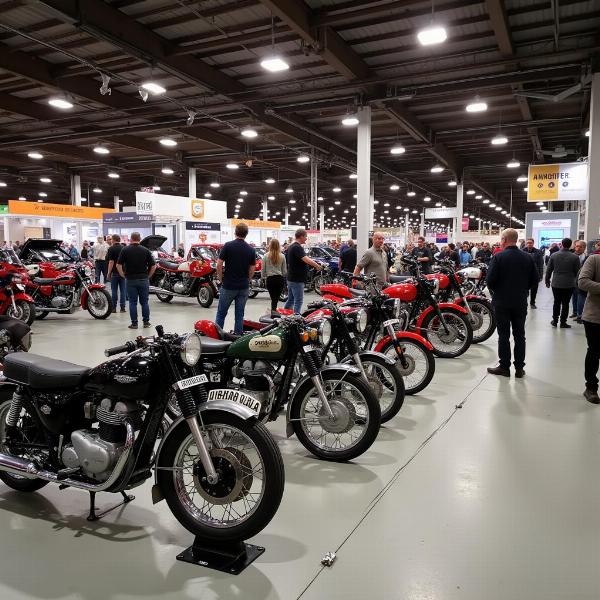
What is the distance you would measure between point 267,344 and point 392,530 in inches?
48.9

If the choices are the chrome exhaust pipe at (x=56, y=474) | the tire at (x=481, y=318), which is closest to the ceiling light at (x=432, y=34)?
the tire at (x=481, y=318)

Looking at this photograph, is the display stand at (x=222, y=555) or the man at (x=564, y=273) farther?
the man at (x=564, y=273)

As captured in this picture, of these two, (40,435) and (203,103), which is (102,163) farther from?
(40,435)

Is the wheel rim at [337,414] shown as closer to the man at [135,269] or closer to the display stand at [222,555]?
the display stand at [222,555]

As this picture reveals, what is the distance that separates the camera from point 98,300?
9555mm

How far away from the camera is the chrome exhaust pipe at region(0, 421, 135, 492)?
232 centimetres

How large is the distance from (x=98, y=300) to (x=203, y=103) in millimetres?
6509

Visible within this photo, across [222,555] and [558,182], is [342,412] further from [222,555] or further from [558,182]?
[558,182]

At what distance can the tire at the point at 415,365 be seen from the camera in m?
4.74

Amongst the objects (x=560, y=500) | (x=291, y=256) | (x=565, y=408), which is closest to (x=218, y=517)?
(x=560, y=500)

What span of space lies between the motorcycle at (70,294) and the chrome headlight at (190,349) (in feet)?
25.1

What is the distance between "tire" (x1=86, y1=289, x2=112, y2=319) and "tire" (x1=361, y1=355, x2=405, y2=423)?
Answer: 690cm

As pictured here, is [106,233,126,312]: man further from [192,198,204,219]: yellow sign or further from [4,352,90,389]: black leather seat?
[192,198,204,219]: yellow sign

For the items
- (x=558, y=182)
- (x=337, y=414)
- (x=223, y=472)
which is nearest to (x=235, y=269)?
(x=337, y=414)
